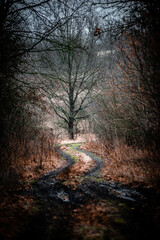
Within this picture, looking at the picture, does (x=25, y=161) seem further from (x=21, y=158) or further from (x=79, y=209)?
(x=79, y=209)

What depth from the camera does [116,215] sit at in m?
2.86

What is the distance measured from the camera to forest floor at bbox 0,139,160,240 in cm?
235

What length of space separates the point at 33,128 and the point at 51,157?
5.47ft

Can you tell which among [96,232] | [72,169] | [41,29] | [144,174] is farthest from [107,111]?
[96,232]

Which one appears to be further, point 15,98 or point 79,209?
point 15,98

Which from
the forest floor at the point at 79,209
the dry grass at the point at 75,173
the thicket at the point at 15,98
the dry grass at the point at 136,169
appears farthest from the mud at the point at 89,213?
the thicket at the point at 15,98

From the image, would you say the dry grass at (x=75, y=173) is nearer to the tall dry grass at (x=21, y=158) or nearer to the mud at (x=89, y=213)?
the mud at (x=89, y=213)

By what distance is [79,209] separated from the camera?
10.5ft

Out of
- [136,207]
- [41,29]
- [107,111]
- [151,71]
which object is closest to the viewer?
[136,207]

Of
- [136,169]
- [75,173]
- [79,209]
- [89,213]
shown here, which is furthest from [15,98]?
[136,169]

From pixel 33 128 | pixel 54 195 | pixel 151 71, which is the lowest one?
pixel 54 195

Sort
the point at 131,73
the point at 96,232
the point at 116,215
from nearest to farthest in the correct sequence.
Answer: the point at 96,232 → the point at 116,215 → the point at 131,73

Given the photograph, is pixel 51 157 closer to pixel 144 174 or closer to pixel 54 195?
pixel 54 195

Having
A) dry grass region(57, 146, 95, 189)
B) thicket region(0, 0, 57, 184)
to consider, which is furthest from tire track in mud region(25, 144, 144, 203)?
thicket region(0, 0, 57, 184)
